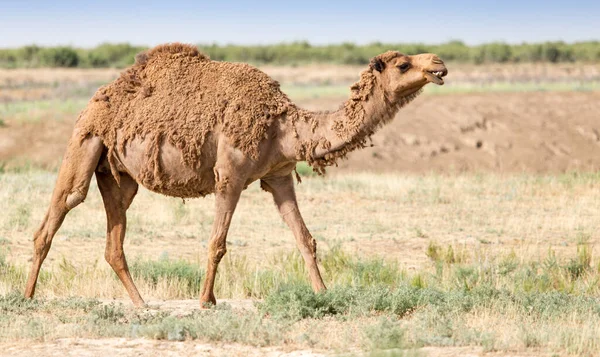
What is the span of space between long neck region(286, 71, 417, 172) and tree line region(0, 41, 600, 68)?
5721 cm

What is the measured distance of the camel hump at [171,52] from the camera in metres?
11.1

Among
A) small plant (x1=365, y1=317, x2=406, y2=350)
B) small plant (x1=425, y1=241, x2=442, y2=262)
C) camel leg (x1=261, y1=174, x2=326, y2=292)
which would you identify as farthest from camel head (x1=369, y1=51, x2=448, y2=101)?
small plant (x1=425, y1=241, x2=442, y2=262)

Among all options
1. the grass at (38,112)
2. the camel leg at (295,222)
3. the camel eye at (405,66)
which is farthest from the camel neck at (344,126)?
the grass at (38,112)

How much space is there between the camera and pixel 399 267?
44.9ft

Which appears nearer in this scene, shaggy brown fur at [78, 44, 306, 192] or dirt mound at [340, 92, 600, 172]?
shaggy brown fur at [78, 44, 306, 192]

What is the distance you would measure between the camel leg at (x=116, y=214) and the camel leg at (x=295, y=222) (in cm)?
158

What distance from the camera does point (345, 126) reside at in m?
10.0

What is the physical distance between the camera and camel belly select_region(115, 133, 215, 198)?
10.3m

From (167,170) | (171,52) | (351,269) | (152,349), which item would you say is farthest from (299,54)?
(152,349)

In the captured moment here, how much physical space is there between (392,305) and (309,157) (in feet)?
5.32

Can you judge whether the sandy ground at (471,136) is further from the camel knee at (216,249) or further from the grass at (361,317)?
the camel knee at (216,249)

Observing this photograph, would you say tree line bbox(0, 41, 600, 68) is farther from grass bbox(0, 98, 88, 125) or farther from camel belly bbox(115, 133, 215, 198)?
camel belly bbox(115, 133, 215, 198)

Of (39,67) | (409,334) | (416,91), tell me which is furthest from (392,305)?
(39,67)

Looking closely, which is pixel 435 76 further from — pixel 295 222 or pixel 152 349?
pixel 152 349
